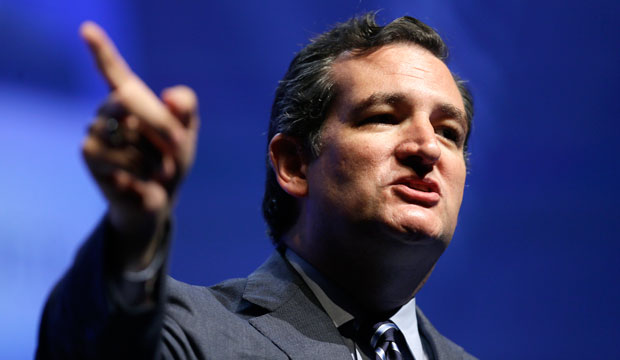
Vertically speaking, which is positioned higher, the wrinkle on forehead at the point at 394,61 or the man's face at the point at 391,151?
the wrinkle on forehead at the point at 394,61

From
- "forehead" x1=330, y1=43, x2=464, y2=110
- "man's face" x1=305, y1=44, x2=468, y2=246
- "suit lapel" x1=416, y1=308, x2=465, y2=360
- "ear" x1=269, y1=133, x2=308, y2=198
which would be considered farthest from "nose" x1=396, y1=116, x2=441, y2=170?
"suit lapel" x1=416, y1=308, x2=465, y2=360

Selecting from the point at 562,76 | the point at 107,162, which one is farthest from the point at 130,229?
the point at 562,76

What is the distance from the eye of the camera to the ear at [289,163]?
1942 mm

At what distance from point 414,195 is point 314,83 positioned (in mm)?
554

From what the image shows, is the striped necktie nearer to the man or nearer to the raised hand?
the man

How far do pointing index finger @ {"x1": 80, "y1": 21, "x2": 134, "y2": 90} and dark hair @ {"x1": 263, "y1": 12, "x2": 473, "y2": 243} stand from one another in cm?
106

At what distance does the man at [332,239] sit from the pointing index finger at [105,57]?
217 millimetres

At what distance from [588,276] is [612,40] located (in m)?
1.23

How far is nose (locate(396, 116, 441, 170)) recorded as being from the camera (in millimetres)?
1700

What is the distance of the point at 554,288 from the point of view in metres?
3.01

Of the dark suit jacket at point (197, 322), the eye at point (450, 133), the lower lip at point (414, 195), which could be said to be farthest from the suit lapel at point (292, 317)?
the eye at point (450, 133)

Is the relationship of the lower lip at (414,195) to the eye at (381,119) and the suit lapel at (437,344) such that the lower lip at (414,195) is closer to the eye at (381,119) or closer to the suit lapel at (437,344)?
the eye at (381,119)

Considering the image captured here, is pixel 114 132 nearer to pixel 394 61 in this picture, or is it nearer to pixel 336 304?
pixel 336 304

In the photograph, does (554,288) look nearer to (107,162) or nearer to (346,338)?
(346,338)
